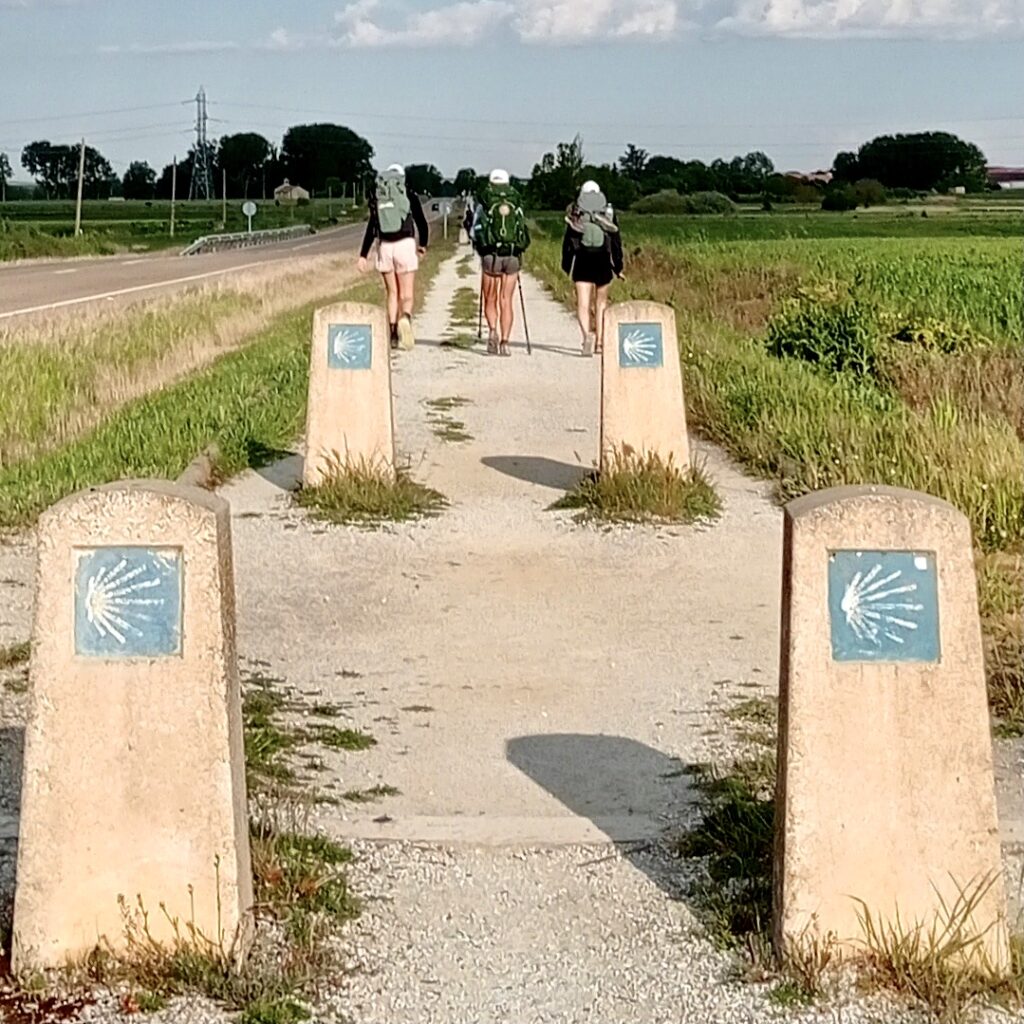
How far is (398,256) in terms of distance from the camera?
16.8 metres

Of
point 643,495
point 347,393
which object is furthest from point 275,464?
point 643,495

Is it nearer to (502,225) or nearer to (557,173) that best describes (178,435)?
(502,225)

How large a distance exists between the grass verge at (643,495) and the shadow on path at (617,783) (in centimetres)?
392

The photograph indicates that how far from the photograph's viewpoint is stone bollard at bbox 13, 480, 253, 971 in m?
4.11

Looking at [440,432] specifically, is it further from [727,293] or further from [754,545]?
[727,293]

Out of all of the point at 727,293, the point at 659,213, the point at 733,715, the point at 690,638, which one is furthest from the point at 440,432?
the point at 659,213

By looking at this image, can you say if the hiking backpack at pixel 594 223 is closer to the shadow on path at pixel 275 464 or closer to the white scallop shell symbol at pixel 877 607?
the shadow on path at pixel 275 464

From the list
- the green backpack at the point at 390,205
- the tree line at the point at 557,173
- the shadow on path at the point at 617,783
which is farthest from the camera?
the tree line at the point at 557,173

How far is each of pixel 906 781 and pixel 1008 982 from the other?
0.50 meters

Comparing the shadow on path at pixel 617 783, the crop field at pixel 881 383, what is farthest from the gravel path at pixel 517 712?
the crop field at pixel 881 383

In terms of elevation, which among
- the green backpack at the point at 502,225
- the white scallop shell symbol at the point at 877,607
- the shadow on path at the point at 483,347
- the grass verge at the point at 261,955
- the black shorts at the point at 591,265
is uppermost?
the green backpack at the point at 502,225

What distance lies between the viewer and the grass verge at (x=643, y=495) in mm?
9906

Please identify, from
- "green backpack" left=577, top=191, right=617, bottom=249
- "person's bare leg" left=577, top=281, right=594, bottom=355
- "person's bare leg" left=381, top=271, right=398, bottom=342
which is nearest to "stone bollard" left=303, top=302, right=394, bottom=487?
"person's bare leg" left=381, top=271, right=398, bottom=342

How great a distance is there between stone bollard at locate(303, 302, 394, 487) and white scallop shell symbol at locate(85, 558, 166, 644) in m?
6.24
